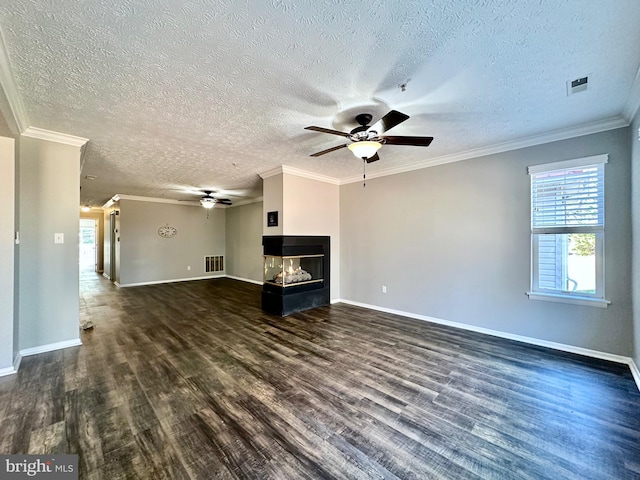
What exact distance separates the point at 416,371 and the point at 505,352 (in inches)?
50.5

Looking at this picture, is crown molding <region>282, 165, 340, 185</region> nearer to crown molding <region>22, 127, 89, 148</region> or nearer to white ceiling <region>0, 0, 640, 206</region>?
white ceiling <region>0, 0, 640, 206</region>

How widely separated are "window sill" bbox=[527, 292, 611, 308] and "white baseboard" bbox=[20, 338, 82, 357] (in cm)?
571

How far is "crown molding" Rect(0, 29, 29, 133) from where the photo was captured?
5.67 feet

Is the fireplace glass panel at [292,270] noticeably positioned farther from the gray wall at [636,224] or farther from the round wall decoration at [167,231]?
the round wall decoration at [167,231]

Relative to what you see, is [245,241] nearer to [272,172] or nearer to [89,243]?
[272,172]

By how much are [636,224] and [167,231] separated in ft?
31.0

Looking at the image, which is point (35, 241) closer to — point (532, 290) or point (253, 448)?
point (253, 448)

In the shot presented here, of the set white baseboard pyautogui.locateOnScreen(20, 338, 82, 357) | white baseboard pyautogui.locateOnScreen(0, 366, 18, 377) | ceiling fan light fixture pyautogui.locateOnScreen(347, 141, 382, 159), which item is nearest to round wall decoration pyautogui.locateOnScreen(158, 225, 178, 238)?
white baseboard pyautogui.locateOnScreen(20, 338, 82, 357)

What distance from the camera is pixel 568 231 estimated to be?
10.0ft

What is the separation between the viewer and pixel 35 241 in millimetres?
2998

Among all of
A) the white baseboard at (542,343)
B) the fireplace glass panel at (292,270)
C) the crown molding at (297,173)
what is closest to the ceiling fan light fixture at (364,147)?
the crown molding at (297,173)

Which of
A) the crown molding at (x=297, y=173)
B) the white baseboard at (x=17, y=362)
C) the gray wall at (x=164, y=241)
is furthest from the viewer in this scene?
the gray wall at (x=164, y=241)

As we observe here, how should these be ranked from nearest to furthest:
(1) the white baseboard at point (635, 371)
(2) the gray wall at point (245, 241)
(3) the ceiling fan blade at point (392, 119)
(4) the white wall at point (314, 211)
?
(3) the ceiling fan blade at point (392, 119)
(1) the white baseboard at point (635, 371)
(4) the white wall at point (314, 211)
(2) the gray wall at point (245, 241)

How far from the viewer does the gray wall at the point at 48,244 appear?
293 centimetres
